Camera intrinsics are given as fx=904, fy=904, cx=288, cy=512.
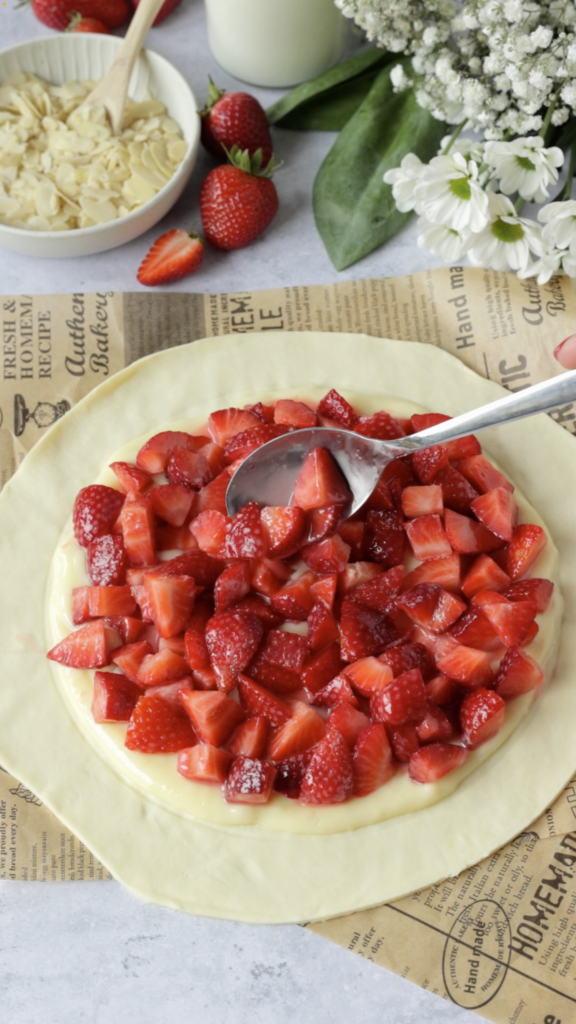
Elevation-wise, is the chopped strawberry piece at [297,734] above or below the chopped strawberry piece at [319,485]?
below

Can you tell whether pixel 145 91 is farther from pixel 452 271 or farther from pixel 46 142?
pixel 452 271

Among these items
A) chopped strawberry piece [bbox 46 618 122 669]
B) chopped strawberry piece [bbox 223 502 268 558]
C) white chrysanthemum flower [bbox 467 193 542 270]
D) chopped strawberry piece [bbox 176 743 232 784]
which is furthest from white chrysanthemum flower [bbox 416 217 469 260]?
chopped strawberry piece [bbox 176 743 232 784]

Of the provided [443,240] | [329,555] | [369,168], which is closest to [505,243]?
[443,240]

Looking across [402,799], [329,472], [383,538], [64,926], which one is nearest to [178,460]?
[329,472]

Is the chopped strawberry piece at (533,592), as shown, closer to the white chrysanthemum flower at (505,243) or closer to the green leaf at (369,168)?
the white chrysanthemum flower at (505,243)

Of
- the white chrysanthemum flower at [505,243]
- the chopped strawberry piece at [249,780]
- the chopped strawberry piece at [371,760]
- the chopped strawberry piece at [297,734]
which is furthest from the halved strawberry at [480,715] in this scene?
the white chrysanthemum flower at [505,243]

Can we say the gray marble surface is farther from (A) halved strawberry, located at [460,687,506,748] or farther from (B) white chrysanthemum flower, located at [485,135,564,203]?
(B) white chrysanthemum flower, located at [485,135,564,203]
